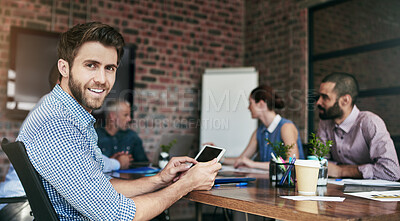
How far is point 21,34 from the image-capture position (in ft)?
14.4

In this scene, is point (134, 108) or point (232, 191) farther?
point (134, 108)

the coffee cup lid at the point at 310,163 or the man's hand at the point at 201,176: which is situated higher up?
the coffee cup lid at the point at 310,163

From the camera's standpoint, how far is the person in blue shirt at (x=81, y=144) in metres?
1.15

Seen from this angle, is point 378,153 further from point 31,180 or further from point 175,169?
point 31,180

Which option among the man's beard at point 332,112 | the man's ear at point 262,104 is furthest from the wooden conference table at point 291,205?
the man's ear at point 262,104

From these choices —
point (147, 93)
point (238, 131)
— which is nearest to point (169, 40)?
point (147, 93)

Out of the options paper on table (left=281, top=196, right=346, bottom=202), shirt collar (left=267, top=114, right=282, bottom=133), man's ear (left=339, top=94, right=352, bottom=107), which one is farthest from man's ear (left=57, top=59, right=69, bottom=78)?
shirt collar (left=267, top=114, right=282, bottom=133)

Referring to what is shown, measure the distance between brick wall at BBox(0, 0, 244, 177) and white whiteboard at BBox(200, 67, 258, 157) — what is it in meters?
0.38

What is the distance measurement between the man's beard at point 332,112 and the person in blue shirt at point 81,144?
1579 mm

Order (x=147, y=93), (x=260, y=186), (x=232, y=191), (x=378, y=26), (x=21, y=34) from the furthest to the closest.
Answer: (x=147, y=93)
(x=378, y=26)
(x=21, y=34)
(x=260, y=186)
(x=232, y=191)

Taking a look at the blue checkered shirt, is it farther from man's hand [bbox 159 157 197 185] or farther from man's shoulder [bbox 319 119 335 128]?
man's shoulder [bbox 319 119 335 128]

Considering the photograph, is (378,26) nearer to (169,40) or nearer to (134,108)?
(169,40)

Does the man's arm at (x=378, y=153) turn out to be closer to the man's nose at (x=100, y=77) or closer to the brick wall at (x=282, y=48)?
the man's nose at (x=100, y=77)

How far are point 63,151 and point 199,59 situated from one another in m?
4.74
